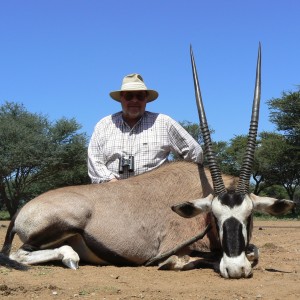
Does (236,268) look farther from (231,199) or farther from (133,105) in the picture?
(133,105)

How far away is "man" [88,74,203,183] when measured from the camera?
7.17m

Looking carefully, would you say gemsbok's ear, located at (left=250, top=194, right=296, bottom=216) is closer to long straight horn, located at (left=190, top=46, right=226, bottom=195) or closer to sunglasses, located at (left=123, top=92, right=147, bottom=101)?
long straight horn, located at (left=190, top=46, right=226, bottom=195)

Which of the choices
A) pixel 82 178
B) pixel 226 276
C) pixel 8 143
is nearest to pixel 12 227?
pixel 226 276

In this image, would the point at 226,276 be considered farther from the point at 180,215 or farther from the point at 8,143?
the point at 8,143

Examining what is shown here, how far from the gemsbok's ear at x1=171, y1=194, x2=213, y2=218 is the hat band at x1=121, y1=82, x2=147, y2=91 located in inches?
85.2

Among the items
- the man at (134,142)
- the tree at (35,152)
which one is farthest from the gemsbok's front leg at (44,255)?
the tree at (35,152)

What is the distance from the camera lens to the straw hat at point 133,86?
746cm

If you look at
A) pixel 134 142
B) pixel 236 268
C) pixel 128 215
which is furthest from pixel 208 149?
pixel 236 268

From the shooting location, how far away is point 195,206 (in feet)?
19.1

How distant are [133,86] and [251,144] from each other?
207 cm

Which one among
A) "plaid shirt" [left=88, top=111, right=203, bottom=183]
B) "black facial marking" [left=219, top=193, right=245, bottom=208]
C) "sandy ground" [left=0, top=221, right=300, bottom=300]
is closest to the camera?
"sandy ground" [left=0, top=221, right=300, bottom=300]

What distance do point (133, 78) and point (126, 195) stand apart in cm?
193

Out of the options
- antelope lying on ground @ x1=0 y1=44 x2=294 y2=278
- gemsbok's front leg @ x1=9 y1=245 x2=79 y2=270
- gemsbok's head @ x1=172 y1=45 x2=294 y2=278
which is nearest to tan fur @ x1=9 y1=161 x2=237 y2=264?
antelope lying on ground @ x1=0 y1=44 x2=294 y2=278

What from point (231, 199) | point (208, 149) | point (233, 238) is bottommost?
point (233, 238)
